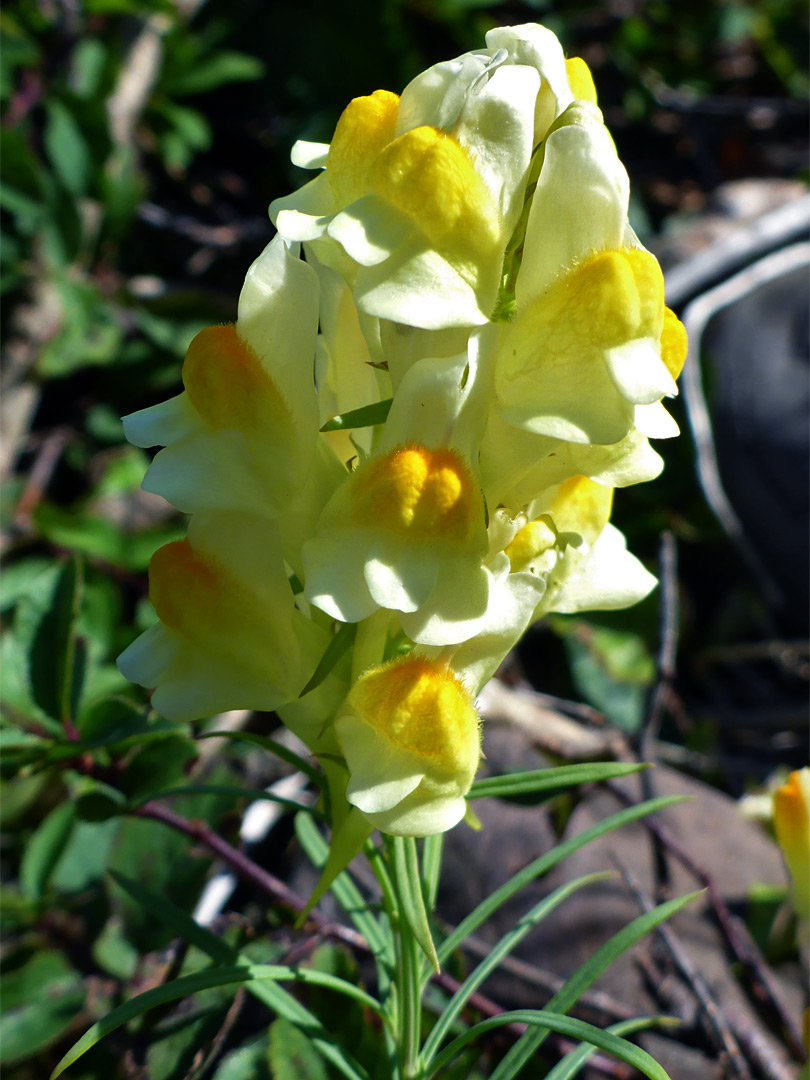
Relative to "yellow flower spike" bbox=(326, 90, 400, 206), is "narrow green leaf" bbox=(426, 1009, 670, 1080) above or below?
below

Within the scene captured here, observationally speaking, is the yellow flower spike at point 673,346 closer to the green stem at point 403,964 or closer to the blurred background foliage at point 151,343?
the green stem at point 403,964

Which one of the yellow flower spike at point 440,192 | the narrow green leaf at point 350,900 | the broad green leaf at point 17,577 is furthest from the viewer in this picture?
the broad green leaf at point 17,577

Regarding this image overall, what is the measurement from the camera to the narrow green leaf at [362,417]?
56 cm

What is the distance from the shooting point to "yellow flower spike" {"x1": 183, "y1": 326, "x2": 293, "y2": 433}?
548 mm

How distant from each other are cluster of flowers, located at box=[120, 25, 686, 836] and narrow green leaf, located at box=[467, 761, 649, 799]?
116 mm

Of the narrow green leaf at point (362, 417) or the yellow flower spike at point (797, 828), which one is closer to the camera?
the narrow green leaf at point (362, 417)

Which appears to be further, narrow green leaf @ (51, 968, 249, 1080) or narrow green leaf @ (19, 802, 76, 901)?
narrow green leaf @ (19, 802, 76, 901)

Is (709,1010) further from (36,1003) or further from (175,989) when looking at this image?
(36,1003)

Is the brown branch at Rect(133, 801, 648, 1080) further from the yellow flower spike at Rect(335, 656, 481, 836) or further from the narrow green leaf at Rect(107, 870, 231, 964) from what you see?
the yellow flower spike at Rect(335, 656, 481, 836)

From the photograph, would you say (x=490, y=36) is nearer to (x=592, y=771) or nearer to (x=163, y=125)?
(x=592, y=771)

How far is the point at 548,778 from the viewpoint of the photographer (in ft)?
2.17

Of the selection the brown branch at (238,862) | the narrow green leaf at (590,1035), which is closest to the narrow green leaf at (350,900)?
the brown branch at (238,862)

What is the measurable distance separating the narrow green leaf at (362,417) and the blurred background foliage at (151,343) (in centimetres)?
30

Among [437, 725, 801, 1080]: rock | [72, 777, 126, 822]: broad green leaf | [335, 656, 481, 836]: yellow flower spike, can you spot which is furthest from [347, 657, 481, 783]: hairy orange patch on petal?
[437, 725, 801, 1080]: rock
